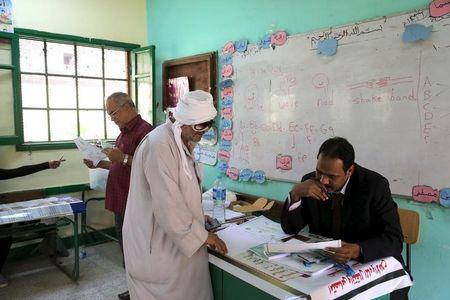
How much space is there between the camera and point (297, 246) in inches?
58.3

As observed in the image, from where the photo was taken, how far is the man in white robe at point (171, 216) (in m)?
1.55

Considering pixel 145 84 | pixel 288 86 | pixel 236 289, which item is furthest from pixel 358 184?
pixel 145 84

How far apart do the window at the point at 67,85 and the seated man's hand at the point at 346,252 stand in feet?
10.3

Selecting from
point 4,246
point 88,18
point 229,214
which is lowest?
point 4,246

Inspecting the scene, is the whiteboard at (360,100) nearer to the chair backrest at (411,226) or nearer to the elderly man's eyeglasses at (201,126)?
the chair backrest at (411,226)

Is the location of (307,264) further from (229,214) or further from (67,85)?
(67,85)

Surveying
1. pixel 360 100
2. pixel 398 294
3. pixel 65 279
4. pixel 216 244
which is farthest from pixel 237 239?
pixel 65 279

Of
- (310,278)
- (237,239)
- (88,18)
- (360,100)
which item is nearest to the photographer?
(310,278)

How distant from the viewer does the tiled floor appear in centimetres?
285

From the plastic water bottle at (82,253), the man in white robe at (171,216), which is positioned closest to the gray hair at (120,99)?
the man in white robe at (171,216)

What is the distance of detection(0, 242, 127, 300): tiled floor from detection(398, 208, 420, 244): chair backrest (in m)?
2.11

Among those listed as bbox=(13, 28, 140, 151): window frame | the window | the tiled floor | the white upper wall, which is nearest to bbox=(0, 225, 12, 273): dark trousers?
the tiled floor

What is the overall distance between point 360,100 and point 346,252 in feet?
3.88

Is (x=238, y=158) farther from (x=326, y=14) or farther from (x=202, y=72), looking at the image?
(x=326, y=14)
